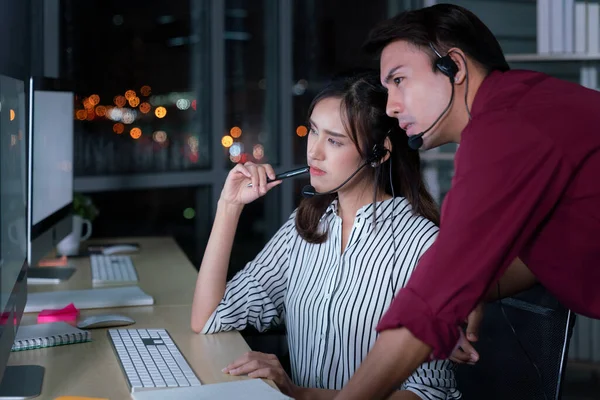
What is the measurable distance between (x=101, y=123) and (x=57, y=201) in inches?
49.7

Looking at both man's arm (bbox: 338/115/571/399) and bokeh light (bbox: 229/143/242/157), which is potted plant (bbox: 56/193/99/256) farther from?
man's arm (bbox: 338/115/571/399)

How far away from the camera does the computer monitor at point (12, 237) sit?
1106 millimetres

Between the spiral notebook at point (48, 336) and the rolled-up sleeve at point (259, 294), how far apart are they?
10.6 inches

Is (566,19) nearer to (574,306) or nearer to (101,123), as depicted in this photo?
(101,123)

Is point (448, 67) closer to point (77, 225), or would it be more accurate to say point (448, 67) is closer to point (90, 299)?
point (90, 299)

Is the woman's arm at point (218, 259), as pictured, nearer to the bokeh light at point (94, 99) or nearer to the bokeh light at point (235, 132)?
the bokeh light at point (94, 99)

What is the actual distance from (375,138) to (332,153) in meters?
0.11

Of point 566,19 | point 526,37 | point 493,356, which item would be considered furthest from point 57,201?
point 526,37

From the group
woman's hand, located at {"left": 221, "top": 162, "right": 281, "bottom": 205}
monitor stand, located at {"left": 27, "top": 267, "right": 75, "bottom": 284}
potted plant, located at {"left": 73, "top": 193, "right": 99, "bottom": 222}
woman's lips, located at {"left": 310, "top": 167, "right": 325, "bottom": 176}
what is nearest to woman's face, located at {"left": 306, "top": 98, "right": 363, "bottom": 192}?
woman's lips, located at {"left": 310, "top": 167, "right": 325, "bottom": 176}

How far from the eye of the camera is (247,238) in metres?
4.21

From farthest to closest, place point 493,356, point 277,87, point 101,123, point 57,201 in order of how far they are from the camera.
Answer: point 277,87, point 101,123, point 57,201, point 493,356

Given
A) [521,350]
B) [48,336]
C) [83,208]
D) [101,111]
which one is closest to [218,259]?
[48,336]

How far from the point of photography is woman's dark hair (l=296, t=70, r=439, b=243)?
71.2 inches

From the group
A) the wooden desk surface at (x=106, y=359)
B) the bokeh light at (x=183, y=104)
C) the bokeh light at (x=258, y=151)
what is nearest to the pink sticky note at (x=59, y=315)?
the wooden desk surface at (x=106, y=359)
